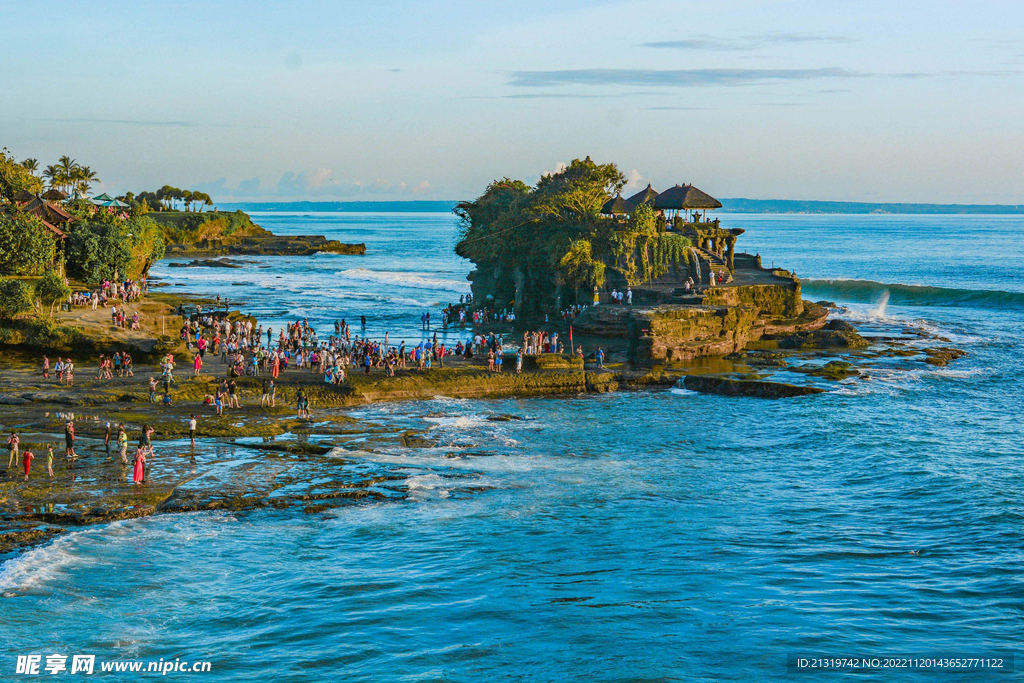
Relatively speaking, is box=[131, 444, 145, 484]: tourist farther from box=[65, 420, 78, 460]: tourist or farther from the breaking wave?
the breaking wave

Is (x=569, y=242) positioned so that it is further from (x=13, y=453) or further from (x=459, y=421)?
(x=13, y=453)

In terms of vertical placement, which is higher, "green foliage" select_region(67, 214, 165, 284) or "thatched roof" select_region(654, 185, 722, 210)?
"thatched roof" select_region(654, 185, 722, 210)

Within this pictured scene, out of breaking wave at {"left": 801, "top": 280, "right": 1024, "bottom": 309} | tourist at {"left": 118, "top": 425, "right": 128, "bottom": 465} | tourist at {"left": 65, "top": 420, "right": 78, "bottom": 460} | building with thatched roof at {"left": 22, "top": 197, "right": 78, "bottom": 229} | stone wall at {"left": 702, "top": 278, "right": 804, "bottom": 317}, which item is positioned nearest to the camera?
tourist at {"left": 118, "top": 425, "right": 128, "bottom": 465}

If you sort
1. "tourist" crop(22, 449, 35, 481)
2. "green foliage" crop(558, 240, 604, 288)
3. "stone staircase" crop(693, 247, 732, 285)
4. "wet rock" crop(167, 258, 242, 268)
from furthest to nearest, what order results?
"wet rock" crop(167, 258, 242, 268) < "stone staircase" crop(693, 247, 732, 285) < "green foliage" crop(558, 240, 604, 288) < "tourist" crop(22, 449, 35, 481)

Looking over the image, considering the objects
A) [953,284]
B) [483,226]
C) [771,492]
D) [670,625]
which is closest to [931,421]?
[771,492]

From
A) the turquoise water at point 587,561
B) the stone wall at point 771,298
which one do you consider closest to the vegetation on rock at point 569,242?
the stone wall at point 771,298

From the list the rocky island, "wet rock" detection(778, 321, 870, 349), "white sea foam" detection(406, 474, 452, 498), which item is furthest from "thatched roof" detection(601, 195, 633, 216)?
"white sea foam" detection(406, 474, 452, 498)
